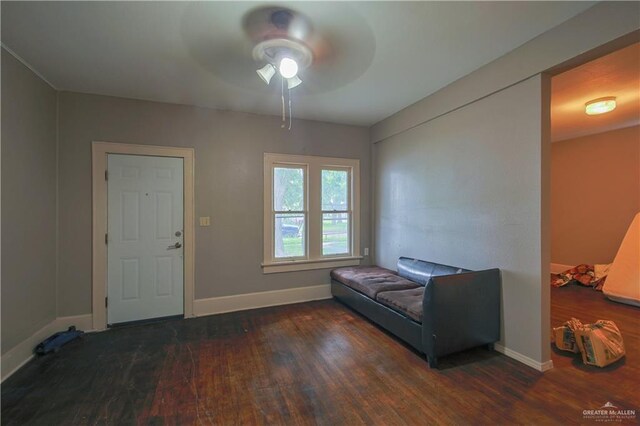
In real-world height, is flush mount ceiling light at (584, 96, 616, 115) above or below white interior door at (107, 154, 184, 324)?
above

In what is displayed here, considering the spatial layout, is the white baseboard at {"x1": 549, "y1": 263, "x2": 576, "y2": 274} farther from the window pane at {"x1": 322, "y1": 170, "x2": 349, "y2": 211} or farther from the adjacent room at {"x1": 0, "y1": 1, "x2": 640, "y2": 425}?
the window pane at {"x1": 322, "y1": 170, "x2": 349, "y2": 211}

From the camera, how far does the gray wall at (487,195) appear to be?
2287 millimetres

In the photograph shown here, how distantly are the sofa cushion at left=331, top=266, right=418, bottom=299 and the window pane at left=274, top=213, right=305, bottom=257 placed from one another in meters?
0.65

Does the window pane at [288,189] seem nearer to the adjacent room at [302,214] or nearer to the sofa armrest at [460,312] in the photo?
the adjacent room at [302,214]

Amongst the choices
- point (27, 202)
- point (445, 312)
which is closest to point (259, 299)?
point (445, 312)

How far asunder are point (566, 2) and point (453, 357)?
9.15 feet

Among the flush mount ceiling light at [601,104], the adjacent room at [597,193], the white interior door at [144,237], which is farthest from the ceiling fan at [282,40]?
the flush mount ceiling light at [601,104]

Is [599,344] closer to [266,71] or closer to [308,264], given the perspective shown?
[308,264]

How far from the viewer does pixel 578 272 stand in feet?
15.8

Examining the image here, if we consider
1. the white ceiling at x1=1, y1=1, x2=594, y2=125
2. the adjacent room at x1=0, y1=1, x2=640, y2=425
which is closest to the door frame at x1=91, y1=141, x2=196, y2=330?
the adjacent room at x1=0, y1=1, x2=640, y2=425

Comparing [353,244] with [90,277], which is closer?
[90,277]

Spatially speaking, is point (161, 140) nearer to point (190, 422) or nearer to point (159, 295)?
point (159, 295)

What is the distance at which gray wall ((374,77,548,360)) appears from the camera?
7.50 feet

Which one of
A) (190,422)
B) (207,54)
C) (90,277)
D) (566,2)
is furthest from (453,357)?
(90,277)
